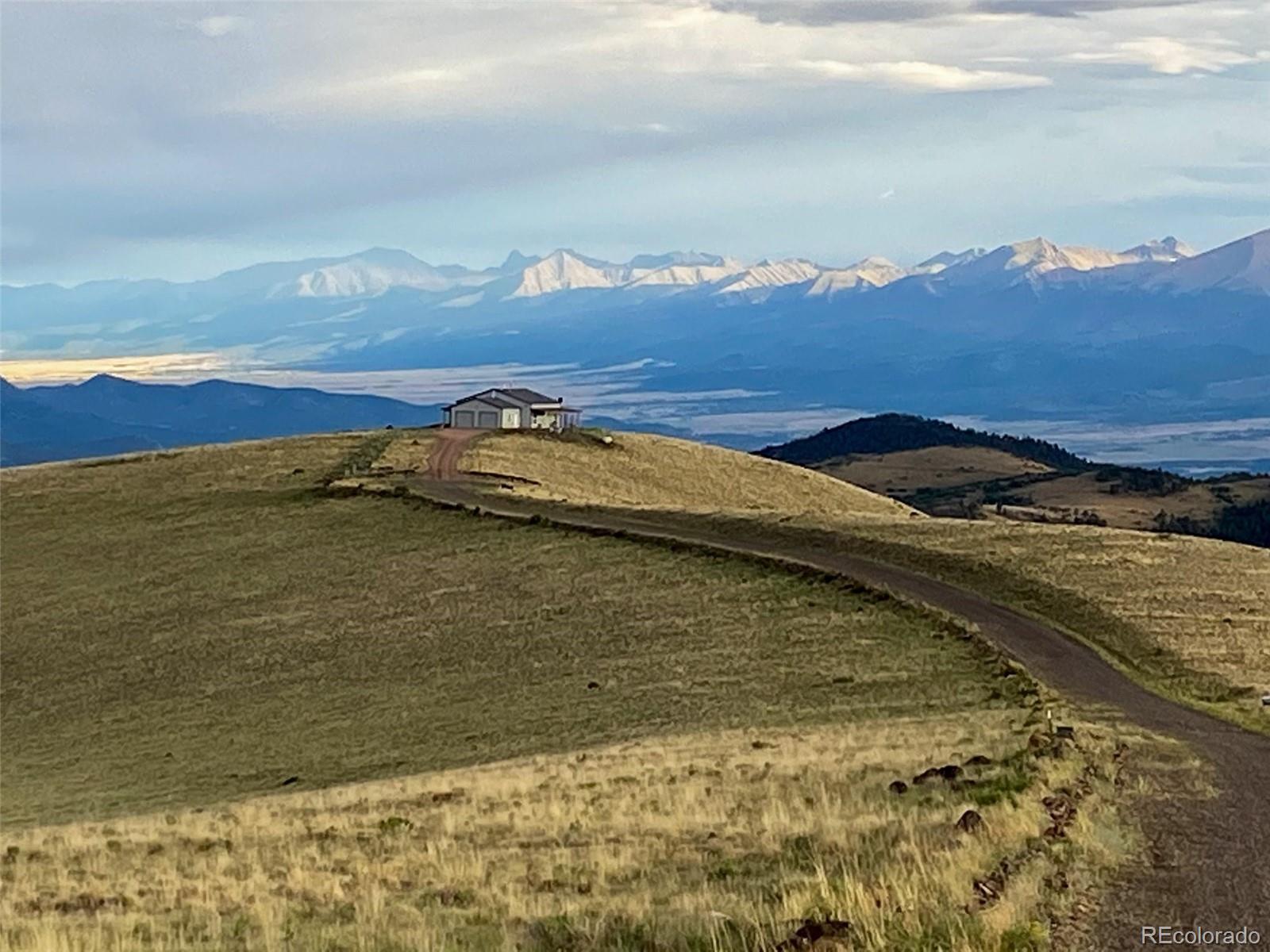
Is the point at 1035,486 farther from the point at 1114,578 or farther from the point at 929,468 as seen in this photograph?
the point at 1114,578

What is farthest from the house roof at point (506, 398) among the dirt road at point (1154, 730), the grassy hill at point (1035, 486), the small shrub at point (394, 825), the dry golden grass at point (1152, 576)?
the small shrub at point (394, 825)

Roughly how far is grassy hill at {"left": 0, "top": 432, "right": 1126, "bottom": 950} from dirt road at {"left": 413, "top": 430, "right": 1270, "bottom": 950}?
593 millimetres

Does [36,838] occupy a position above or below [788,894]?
below

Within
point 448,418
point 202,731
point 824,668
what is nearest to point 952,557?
point 824,668

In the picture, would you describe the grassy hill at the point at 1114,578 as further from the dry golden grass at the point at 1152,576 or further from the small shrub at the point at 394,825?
the small shrub at the point at 394,825

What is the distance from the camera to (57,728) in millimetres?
38969

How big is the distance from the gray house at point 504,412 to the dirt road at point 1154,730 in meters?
37.8

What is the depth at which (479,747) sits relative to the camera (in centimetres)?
3069

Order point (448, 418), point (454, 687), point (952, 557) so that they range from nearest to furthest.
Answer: point (454, 687), point (952, 557), point (448, 418)

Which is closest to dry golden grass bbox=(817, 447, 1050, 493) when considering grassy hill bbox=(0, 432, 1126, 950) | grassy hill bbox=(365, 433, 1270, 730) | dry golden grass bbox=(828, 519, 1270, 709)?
grassy hill bbox=(365, 433, 1270, 730)

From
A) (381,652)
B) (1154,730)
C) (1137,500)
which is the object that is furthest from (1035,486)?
(1154,730)

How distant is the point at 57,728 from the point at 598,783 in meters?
21.6

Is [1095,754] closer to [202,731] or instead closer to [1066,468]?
[202,731]
